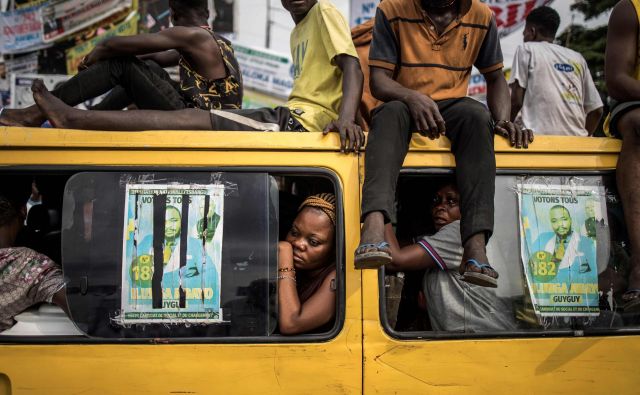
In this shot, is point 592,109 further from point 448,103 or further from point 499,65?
point 448,103

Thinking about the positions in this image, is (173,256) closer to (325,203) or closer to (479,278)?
(325,203)

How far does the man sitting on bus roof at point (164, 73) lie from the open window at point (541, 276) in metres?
1.20

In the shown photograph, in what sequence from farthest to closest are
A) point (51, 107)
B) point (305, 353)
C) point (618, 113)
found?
1. point (618, 113)
2. point (51, 107)
3. point (305, 353)

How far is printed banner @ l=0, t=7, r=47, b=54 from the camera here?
9.22m

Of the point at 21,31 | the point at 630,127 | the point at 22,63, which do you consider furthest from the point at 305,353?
the point at 21,31

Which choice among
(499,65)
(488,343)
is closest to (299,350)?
(488,343)

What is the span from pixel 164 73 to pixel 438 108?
1.48 meters

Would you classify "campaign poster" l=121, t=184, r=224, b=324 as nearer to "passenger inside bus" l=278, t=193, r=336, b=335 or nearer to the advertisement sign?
"passenger inside bus" l=278, t=193, r=336, b=335

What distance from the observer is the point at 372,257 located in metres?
2.17

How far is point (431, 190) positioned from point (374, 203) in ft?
1.73

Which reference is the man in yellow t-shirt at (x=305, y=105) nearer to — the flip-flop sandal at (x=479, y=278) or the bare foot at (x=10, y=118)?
the bare foot at (x=10, y=118)

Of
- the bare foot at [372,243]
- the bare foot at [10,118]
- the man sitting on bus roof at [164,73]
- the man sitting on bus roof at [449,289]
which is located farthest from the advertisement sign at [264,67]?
the bare foot at [372,243]

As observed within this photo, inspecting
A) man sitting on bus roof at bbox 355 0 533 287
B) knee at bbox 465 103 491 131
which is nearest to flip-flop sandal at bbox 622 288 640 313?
man sitting on bus roof at bbox 355 0 533 287

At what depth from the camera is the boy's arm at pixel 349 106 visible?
248 cm
